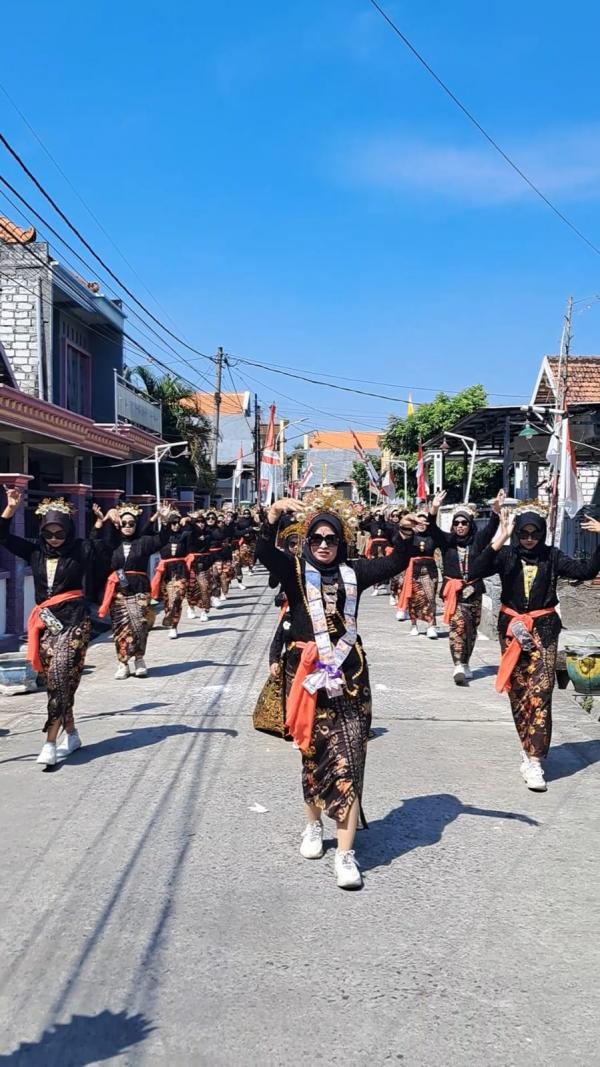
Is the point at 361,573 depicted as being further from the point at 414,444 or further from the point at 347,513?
the point at 414,444

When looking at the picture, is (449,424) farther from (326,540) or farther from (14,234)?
(326,540)

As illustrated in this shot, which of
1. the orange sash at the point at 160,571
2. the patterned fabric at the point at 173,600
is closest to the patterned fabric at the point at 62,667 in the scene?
the patterned fabric at the point at 173,600

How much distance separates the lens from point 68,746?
715 centimetres

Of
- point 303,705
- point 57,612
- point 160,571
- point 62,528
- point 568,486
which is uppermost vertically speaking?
point 568,486

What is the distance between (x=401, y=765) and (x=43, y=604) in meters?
2.83

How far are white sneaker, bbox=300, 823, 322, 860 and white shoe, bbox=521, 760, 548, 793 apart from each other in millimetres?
1878

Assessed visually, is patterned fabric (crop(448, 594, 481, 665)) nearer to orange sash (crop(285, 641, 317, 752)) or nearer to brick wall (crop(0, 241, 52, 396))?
orange sash (crop(285, 641, 317, 752))

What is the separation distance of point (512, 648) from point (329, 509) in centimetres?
225

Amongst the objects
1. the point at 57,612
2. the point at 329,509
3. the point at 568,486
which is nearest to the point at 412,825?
the point at 329,509

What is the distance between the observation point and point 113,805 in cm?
598

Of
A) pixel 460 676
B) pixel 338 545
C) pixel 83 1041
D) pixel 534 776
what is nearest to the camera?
pixel 83 1041

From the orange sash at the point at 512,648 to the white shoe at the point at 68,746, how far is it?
3127 mm

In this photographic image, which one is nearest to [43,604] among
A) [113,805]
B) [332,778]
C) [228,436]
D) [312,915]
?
[113,805]

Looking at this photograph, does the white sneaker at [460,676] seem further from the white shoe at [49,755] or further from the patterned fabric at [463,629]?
the white shoe at [49,755]
